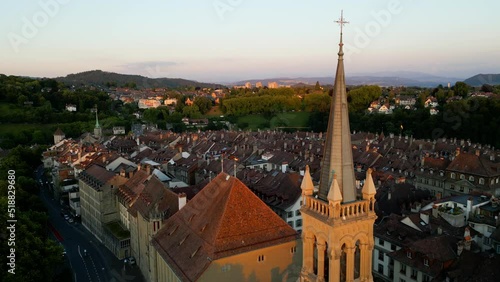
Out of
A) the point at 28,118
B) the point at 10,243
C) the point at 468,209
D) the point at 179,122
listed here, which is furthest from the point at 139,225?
the point at 179,122

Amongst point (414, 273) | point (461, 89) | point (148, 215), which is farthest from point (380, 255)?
point (461, 89)

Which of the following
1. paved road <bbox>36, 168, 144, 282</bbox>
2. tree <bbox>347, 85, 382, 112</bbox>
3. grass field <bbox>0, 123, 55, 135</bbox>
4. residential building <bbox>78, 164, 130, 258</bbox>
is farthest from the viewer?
tree <bbox>347, 85, 382, 112</bbox>

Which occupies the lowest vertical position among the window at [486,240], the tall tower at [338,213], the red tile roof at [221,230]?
the window at [486,240]

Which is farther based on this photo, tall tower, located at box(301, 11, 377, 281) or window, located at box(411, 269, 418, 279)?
window, located at box(411, 269, 418, 279)

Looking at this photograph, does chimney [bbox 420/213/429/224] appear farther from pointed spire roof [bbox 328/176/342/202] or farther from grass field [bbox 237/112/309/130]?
grass field [bbox 237/112/309/130]

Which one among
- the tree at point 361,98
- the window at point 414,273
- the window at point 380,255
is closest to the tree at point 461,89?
the tree at point 361,98

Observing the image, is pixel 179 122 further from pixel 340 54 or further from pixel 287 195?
pixel 340 54

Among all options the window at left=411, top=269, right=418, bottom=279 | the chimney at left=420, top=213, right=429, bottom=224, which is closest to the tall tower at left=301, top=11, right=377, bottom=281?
the window at left=411, top=269, right=418, bottom=279

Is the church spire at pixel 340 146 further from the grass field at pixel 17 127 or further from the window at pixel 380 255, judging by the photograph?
the grass field at pixel 17 127
